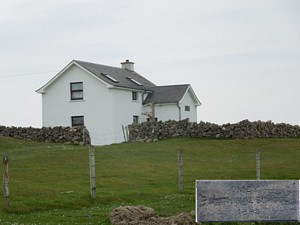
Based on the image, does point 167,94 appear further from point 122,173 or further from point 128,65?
point 122,173

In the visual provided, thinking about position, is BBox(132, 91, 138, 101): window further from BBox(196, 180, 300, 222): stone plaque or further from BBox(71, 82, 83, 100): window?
BBox(196, 180, 300, 222): stone plaque

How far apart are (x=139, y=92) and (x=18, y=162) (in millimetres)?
28903

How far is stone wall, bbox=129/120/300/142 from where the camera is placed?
48781 millimetres

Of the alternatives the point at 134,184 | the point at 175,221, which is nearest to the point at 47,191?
the point at 134,184

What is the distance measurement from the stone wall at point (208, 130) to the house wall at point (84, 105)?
12.6ft

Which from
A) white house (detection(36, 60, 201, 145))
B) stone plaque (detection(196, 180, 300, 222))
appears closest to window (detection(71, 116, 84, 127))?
white house (detection(36, 60, 201, 145))

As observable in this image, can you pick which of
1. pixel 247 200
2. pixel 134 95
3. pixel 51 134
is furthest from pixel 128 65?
pixel 247 200

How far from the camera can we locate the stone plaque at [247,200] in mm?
16016

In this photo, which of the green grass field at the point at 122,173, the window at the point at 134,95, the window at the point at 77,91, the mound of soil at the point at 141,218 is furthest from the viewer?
the window at the point at 134,95

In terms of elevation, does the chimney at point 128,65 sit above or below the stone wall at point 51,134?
above

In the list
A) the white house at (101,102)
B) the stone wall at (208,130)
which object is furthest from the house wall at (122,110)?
the stone wall at (208,130)

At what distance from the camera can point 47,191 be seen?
880 inches

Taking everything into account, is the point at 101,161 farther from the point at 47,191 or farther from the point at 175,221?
the point at 175,221

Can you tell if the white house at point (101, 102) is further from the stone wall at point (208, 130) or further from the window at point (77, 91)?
the stone wall at point (208, 130)
